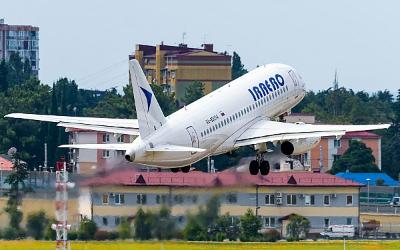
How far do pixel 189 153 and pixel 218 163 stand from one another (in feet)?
222

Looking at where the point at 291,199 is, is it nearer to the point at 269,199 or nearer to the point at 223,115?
the point at 269,199

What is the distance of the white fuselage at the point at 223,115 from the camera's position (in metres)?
107

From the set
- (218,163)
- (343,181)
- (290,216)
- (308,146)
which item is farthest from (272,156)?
(218,163)

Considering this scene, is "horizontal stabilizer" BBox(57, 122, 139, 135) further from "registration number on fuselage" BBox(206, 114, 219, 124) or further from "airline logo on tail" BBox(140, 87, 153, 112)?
"airline logo on tail" BBox(140, 87, 153, 112)

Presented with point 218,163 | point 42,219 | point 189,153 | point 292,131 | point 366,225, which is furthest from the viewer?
point 218,163

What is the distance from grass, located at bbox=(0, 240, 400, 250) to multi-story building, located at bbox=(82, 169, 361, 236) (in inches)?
52.0

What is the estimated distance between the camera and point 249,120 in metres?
117

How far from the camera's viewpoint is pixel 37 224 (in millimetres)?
100625

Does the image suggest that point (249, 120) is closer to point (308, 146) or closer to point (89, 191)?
→ point (308, 146)

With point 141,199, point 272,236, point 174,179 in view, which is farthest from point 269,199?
point 141,199

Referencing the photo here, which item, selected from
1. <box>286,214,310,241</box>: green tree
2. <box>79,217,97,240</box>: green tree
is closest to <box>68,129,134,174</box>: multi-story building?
<box>79,217,97,240</box>: green tree

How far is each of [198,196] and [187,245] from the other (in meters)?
3.37

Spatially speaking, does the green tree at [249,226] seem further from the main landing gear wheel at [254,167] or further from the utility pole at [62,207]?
the utility pole at [62,207]

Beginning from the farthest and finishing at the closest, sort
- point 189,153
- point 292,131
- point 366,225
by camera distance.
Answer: point 366,225 < point 292,131 < point 189,153
